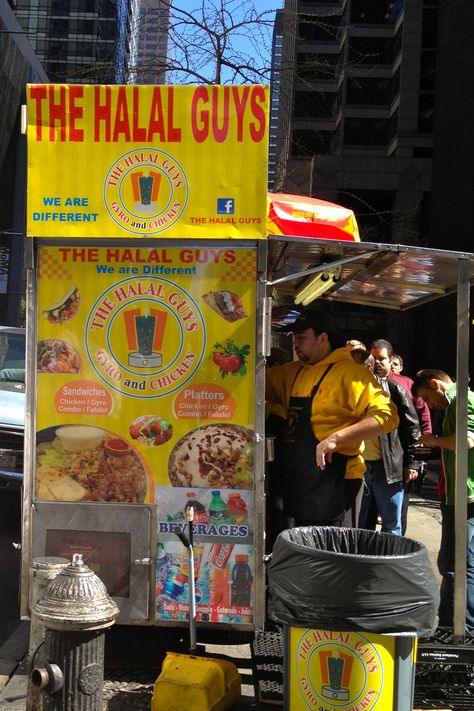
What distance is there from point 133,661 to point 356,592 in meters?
1.98

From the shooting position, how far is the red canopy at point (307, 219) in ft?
15.6

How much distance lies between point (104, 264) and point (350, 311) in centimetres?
3605

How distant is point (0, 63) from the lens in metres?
32.9

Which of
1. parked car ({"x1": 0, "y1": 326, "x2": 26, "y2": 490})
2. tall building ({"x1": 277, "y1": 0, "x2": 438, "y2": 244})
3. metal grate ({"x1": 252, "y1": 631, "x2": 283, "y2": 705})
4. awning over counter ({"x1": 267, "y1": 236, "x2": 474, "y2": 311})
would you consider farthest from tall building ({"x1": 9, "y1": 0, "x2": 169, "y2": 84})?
metal grate ({"x1": 252, "y1": 631, "x2": 283, "y2": 705})

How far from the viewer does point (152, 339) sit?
4.53 m

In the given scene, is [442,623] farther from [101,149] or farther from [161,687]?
[101,149]

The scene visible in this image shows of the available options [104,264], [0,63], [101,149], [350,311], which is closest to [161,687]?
[104,264]

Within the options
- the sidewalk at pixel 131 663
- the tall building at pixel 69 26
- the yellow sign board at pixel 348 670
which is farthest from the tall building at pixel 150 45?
the tall building at pixel 69 26

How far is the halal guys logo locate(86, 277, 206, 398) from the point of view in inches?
178

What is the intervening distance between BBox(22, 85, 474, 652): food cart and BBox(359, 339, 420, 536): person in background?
1900mm

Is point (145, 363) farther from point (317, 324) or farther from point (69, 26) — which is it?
point (69, 26)

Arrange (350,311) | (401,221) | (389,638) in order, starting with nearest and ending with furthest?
(389,638), (401,221), (350,311)

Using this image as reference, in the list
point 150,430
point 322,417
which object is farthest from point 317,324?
point 150,430

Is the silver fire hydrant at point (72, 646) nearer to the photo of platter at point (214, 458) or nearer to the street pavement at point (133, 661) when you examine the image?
the street pavement at point (133, 661)
